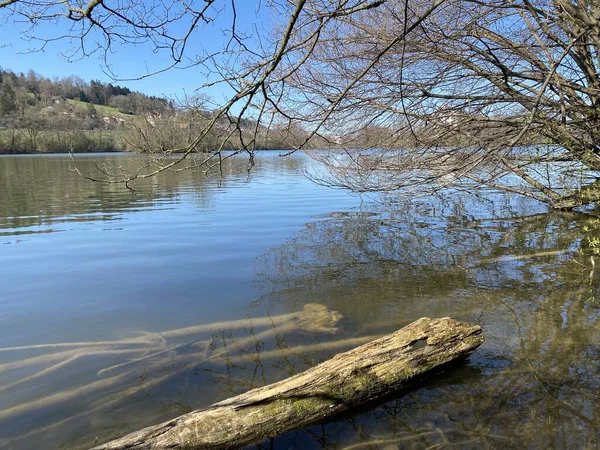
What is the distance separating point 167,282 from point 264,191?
13.1 meters

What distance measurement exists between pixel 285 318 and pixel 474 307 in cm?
269

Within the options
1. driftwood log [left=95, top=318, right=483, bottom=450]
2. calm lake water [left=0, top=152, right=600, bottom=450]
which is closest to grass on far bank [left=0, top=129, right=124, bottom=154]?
calm lake water [left=0, top=152, right=600, bottom=450]

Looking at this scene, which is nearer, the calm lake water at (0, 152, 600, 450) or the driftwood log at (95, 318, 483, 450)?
the driftwood log at (95, 318, 483, 450)

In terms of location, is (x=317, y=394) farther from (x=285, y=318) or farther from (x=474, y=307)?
(x=474, y=307)

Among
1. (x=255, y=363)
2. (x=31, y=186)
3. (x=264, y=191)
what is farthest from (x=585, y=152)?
(x=31, y=186)

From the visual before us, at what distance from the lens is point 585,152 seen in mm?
7258

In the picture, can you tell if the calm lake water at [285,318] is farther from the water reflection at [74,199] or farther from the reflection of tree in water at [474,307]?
the water reflection at [74,199]

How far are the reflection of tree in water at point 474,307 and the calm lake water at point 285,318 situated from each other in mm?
21

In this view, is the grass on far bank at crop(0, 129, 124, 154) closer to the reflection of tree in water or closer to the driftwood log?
the reflection of tree in water

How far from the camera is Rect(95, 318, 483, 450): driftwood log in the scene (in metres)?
2.82

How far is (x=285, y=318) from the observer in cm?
545

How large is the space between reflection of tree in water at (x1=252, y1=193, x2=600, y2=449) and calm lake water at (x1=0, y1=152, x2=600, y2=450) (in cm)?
2

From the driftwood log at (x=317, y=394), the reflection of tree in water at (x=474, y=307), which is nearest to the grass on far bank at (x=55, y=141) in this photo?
the reflection of tree in water at (x=474, y=307)

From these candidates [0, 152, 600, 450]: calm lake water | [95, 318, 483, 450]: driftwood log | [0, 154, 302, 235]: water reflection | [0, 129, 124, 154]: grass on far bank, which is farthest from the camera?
[0, 129, 124, 154]: grass on far bank
